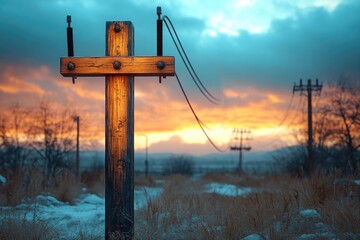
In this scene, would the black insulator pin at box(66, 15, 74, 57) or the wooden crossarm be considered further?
the black insulator pin at box(66, 15, 74, 57)

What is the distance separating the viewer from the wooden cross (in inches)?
235

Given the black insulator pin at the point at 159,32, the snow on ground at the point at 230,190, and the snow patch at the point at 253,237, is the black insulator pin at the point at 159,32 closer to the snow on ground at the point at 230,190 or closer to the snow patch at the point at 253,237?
the snow patch at the point at 253,237

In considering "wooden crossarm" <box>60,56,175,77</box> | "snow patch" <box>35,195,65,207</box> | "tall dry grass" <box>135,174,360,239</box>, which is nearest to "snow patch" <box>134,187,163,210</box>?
"tall dry grass" <box>135,174,360,239</box>

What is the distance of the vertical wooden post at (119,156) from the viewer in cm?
598

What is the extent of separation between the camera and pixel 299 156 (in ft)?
120

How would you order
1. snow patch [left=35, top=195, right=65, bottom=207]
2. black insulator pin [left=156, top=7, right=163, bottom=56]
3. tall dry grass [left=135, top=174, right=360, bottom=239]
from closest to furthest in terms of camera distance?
black insulator pin [left=156, top=7, right=163, bottom=56] < tall dry grass [left=135, top=174, right=360, bottom=239] < snow patch [left=35, top=195, right=65, bottom=207]

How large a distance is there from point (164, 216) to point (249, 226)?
164 centimetres

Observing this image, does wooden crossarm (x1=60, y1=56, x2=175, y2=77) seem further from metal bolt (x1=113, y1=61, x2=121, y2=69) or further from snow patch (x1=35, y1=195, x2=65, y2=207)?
snow patch (x1=35, y1=195, x2=65, y2=207)

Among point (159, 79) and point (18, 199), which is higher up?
point (159, 79)

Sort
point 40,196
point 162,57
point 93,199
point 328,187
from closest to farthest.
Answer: point 162,57, point 328,187, point 40,196, point 93,199

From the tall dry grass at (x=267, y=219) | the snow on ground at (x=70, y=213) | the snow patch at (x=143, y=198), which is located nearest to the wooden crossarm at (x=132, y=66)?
the snow patch at (x=143, y=198)

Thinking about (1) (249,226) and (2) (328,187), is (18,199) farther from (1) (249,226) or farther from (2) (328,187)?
(2) (328,187)

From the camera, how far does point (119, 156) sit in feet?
19.6

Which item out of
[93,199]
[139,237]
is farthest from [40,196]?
[139,237]
